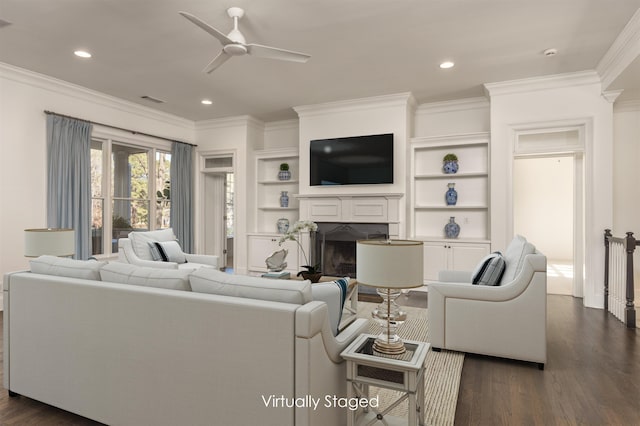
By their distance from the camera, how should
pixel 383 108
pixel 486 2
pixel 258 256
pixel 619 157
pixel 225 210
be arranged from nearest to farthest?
pixel 486 2 → pixel 619 157 → pixel 383 108 → pixel 258 256 → pixel 225 210

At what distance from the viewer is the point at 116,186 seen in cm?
570

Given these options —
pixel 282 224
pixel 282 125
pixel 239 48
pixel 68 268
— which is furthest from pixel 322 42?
pixel 282 224

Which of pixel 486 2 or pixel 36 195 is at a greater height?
pixel 486 2

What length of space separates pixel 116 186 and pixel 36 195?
4.02ft

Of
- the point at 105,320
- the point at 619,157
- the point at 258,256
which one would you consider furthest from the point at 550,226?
the point at 105,320

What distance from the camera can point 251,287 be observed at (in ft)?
5.66

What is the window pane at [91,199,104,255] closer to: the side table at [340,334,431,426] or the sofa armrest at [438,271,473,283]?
the sofa armrest at [438,271,473,283]

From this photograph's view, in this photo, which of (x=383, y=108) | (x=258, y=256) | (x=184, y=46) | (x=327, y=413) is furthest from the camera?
(x=258, y=256)

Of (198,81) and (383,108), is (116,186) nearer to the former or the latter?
(198,81)

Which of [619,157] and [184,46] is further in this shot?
[619,157]

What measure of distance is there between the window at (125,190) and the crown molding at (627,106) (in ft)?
22.2

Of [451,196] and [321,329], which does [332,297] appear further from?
[451,196]

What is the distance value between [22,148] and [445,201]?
18.4 ft

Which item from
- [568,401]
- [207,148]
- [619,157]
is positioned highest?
[207,148]
